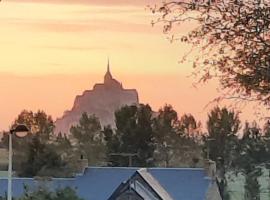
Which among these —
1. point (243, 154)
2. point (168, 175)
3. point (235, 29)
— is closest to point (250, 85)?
point (235, 29)

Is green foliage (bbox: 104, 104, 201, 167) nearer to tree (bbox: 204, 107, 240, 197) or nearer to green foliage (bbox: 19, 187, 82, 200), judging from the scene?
tree (bbox: 204, 107, 240, 197)

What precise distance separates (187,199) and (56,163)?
43.7ft

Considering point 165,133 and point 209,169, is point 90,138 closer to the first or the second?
point 165,133

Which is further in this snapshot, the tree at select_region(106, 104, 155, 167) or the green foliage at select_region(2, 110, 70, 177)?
the tree at select_region(106, 104, 155, 167)

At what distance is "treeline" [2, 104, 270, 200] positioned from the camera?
56500 millimetres

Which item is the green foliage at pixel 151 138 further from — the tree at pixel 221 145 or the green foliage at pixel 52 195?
the green foliage at pixel 52 195

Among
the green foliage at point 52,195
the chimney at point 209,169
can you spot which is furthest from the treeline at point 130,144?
the green foliage at point 52,195

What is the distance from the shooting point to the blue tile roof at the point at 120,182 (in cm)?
4562

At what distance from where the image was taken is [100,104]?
80.8m

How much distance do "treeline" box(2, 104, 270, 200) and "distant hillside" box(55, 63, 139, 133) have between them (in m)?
0.99

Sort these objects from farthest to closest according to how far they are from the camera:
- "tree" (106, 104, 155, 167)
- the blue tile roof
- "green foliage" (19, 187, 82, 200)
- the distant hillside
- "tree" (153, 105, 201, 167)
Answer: the distant hillside → "tree" (153, 105, 201, 167) → "tree" (106, 104, 155, 167) → the blue tile roof → "green foliage" (19, 187, 82, 200)

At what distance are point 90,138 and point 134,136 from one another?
6160 mm

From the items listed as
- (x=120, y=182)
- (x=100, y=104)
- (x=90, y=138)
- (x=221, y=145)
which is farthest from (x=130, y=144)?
(x=120, y=182)

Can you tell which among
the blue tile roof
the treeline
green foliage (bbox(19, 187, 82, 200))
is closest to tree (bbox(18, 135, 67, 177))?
the treeline
